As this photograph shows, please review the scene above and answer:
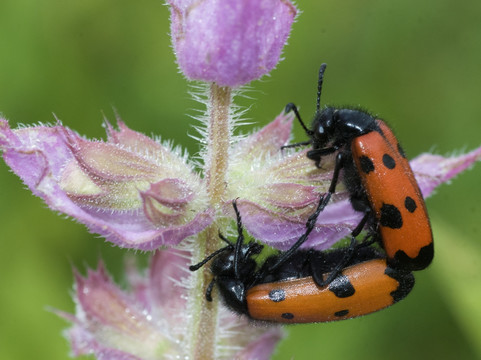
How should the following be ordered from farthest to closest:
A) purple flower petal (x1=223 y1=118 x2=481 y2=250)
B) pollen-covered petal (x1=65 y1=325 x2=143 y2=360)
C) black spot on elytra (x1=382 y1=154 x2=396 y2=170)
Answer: pollen-covered petal (x1=65 y1=325 x2=143 y2=360)
black spot on elytra (x1=382 y1=154 x2=396 y2=170)
purple flower petal (x1=223 y1=118 x2=481 y2=250)

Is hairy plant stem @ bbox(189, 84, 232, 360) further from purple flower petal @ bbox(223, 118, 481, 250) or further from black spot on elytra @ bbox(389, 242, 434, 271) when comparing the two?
black spot on elytra @ bbox(389, 242, 434, 271)

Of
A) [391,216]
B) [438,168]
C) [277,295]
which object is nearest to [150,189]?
[277,295]

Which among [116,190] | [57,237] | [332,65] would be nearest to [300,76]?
[332,65]

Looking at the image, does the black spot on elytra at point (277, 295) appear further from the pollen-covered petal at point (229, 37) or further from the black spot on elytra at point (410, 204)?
the pollen-covered petal at point (229, 37)

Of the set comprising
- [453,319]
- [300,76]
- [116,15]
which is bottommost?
[453,319]

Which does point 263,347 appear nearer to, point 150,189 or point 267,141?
point 267,141

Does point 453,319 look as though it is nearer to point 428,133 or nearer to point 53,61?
point 428,133

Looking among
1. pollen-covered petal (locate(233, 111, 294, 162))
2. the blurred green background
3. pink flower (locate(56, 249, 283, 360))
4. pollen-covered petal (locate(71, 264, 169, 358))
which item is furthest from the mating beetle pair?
the blurred green background
